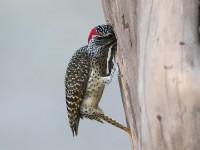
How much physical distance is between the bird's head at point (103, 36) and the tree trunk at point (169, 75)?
2.46ft

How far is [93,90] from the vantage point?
3.07 m

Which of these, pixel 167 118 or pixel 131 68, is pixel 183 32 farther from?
pixel 131 68

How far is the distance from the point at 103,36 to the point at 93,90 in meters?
0.46

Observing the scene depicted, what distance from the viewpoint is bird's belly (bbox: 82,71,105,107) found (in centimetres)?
303

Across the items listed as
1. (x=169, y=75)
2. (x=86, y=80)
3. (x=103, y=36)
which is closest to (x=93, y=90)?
(x=86, y=80)

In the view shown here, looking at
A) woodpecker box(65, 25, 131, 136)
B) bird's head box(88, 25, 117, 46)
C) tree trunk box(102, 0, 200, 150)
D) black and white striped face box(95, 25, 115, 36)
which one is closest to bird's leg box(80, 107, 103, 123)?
woodpecker box(65, 25, 131, 136)

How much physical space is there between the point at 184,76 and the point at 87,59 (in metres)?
1.31

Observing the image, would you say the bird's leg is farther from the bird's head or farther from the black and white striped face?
the black and white striped face

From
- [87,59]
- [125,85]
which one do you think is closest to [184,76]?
[125,85]

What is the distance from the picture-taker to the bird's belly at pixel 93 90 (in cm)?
303

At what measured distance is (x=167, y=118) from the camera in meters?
1.79

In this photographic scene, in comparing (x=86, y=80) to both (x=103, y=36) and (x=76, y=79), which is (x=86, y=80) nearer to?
Answer: (x=76, y=79)

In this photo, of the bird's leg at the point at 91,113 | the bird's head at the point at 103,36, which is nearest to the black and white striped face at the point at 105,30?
the bird's head at the point at 103,36

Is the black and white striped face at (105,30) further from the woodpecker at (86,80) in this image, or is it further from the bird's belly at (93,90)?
the bird's belly at (93,90)
